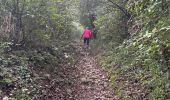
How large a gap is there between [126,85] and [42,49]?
408 centimetres

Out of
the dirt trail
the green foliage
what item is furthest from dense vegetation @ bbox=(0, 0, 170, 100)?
the dirt trail

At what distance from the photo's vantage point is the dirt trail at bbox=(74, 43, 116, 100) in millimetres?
9289

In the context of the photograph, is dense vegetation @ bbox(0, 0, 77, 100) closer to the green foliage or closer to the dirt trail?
the dirt trail

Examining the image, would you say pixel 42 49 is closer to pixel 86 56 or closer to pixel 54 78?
pixel 54 78

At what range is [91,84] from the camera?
35.1 ft

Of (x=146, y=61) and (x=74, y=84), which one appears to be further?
(x=74, y=84)

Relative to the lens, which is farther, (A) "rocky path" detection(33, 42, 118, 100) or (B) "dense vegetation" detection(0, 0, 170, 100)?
(A) "rocky path" detection(33, 42, 118, 100)

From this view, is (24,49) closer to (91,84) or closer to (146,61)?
(91,84)

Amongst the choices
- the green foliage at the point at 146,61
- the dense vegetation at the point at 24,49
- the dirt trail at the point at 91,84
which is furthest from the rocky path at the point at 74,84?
the green foliage at the point at 146,61

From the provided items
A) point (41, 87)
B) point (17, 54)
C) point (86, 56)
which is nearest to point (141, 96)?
Answer: point (41, 87)

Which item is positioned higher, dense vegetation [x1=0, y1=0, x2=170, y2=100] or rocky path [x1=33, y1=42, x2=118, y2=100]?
dense vegetation [x1=0, y1=0, x2=170, y2=100]

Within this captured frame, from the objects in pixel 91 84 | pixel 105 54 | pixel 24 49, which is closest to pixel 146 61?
pixel 91 84

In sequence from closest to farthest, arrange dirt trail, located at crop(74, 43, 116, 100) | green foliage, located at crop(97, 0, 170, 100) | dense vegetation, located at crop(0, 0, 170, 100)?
green foliage, located at crop(97, 0, 170, 100)
dense vegetation, located at crop(0, 0, 170, 100)
dirt trail, located at crop(74, 43, 116, 100)

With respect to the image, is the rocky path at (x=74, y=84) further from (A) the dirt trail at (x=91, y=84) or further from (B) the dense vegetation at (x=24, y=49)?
(B) the dense vegetation at (x=24, y=49)
